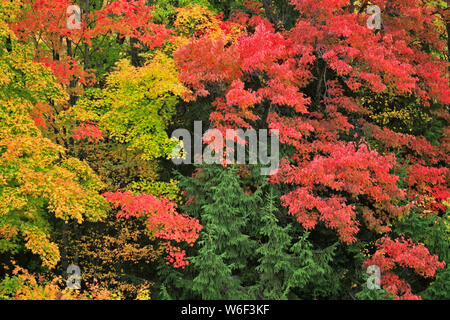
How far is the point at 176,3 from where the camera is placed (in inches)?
752

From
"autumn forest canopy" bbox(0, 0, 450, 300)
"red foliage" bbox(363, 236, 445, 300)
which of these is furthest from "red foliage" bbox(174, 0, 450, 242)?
"red foliage" bbox(363, 236, 445, 300)

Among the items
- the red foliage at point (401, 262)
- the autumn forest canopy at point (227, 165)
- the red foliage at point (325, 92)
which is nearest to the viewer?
the red foliage at point (401, 262)

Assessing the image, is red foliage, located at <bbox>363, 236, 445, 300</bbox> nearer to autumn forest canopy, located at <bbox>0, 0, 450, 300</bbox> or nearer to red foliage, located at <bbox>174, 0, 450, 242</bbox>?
autumn forest canopy, located at <bbox>0, 0, 450, 300</bbox>

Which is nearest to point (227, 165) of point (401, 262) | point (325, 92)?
point (325, 92)

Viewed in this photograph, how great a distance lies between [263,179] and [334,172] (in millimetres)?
2393

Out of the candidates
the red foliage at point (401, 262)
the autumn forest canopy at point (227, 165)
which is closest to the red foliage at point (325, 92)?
the autumn forest canopy at point (227, 165)

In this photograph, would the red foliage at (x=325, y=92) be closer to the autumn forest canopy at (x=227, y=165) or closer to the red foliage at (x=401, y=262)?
the autumn forest canopy at (x=227, y=165)

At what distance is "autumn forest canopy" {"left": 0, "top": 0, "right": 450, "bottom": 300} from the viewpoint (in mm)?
12500

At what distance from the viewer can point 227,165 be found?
49.2 ft

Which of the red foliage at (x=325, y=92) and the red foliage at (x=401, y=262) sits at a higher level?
the red foliage at (x=325, y=92)

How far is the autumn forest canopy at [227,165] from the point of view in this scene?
492 inches

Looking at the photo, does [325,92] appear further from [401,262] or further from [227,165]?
[401,262]

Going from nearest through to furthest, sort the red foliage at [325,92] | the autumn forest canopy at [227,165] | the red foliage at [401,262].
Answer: the red foliage at [401,262]
the autumn forest canopy at [227,165]
the red foliage at [325,92]

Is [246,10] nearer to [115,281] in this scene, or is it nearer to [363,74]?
[363,74]
